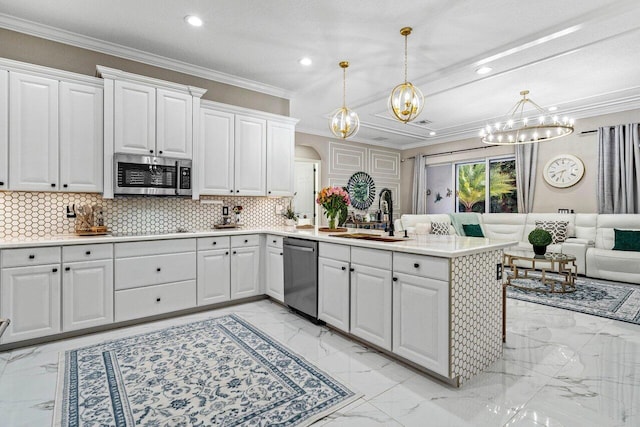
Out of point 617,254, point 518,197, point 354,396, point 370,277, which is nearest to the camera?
point 354,396

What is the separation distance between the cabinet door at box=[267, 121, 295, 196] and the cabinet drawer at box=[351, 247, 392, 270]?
2153 mm

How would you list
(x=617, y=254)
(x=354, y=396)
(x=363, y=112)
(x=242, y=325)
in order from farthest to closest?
(x=363, y=112), (x=617, y=254), (x=242, y=325), (x=354, y=396)

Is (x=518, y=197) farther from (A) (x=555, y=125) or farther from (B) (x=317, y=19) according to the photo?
(B) (x=317, y=19)

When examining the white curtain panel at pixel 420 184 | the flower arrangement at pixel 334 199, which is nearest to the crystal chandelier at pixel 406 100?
the flower arrangement at pixel 334 199

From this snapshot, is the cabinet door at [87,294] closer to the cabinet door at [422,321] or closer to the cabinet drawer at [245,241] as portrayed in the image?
the cabinet drawer at [245,241]

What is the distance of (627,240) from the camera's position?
204 inches

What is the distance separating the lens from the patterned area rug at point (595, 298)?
364cm

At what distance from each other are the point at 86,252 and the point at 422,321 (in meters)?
2.87

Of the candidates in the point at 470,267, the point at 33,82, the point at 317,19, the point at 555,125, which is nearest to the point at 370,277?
the point at 470,267

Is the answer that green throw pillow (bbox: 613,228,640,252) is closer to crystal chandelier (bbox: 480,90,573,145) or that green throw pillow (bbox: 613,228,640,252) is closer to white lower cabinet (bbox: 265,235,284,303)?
crystal chandelier (bbox: 480,90,573,145)

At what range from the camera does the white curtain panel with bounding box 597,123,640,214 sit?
18.1ft

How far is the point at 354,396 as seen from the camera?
6.82 ft

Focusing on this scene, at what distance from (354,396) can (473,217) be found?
6.14m

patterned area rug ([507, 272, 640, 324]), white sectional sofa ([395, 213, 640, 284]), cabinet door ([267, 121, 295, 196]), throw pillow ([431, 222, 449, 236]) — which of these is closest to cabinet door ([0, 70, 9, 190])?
cabinet door ([267, 121, 295, 196])
